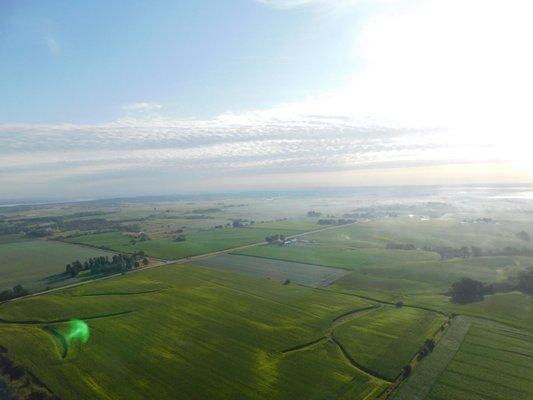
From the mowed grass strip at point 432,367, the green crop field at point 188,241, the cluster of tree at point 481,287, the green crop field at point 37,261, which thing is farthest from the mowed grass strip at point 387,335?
the green crop field at point 188,241

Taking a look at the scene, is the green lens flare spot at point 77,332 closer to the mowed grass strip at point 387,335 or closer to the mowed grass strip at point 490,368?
the mowed grass strip at point 387,335

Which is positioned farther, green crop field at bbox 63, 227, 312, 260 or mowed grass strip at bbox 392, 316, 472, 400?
green crop field at bbox 63, 227, 312, 260

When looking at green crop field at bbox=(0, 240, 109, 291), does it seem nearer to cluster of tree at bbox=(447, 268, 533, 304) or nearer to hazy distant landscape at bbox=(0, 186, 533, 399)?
hazy distant landscape at bbox=(0, 186, 533, 399)

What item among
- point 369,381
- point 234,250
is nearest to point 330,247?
point 234,250

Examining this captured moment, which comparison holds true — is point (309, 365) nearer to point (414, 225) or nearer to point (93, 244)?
point (93, 244)

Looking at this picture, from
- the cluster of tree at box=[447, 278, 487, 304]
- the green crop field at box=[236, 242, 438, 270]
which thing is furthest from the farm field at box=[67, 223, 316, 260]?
the cluster of tree at box=[447, 278, 487, 304]
